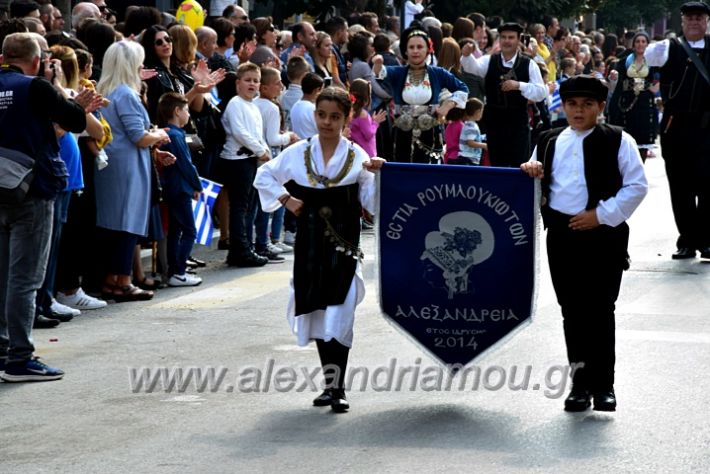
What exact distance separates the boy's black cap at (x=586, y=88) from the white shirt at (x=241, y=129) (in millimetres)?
5954

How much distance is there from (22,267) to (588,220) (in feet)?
10.4

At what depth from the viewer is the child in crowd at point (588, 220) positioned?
25.0ft

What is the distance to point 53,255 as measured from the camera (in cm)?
1062

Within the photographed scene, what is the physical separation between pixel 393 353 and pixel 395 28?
14.1 m

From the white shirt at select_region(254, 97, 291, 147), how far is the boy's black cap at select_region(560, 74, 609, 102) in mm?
6276

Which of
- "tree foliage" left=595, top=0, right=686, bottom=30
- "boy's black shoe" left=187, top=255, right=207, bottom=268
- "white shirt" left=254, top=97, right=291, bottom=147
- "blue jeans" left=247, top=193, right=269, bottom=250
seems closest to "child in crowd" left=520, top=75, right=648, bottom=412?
"boy's black shoe" left=187, top=255, right=207, bottom=268

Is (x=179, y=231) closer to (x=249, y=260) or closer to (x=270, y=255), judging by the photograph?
(x=249, y=260)

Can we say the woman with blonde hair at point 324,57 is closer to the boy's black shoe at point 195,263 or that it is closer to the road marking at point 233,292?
the boy's black shoe at point 195,263

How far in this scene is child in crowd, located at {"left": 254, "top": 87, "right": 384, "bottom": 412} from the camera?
7914mm

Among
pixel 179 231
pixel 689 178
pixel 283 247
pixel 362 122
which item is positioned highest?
pixel 362 122

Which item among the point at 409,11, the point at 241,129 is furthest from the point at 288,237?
the point at 409,11

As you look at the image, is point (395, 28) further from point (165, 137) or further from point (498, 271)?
point (498, 271)

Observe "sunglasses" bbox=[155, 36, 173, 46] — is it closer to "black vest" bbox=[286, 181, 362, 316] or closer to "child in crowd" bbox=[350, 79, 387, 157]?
"child in crowd" bbox=[350, 79, 387, 157]

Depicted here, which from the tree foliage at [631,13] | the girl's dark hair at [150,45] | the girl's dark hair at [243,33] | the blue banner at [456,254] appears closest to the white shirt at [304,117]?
the girl's dark hair at [243,33]
